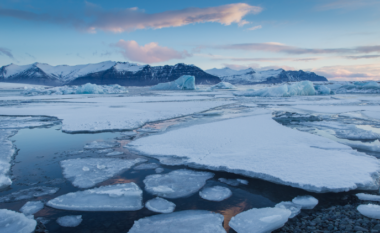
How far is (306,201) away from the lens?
96.7 inches

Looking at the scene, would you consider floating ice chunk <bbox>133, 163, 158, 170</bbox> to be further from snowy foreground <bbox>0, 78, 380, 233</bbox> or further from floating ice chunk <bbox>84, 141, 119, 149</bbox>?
floating ice chunk <bbox>84, 141, 119, 149</bbox>

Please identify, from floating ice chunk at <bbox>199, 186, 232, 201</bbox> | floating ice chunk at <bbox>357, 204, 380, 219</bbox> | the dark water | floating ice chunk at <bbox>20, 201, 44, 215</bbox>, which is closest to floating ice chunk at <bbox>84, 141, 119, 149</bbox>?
the dark water

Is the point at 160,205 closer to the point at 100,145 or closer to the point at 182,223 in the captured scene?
the point at 182,223

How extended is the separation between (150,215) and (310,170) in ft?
6.99

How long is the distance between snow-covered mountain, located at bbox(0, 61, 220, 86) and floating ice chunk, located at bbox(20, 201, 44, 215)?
120534 mm

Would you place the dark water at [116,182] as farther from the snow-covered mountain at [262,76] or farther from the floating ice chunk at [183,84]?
the snow-covered mountain at [262,76]

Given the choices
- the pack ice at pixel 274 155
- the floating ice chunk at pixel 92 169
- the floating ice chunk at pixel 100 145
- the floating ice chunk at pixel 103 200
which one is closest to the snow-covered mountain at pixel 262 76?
the pack ice at pixel 274 155

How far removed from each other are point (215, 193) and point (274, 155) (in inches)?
55.0

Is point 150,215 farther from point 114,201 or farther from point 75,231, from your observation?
point 75,231

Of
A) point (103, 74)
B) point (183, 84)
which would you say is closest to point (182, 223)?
point (183, 84)

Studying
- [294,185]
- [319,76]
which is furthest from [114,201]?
[319,76]

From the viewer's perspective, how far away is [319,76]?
168 m

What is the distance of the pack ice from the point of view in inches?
109

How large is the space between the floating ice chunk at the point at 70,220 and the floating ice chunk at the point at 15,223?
8.3 inches
